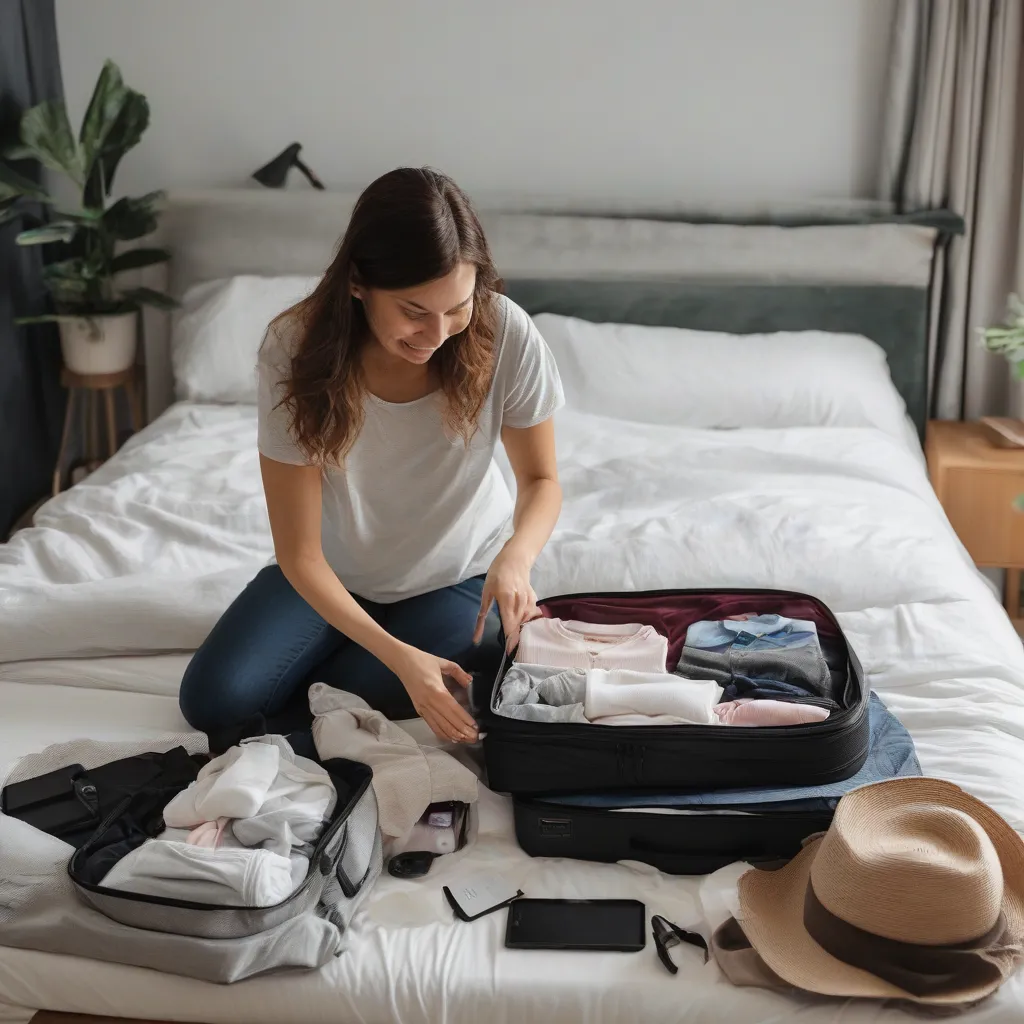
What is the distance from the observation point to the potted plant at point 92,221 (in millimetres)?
2908

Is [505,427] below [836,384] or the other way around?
the other way around

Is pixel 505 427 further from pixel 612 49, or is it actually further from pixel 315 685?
pixel 612 49

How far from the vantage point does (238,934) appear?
125 cm

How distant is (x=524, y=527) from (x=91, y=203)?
1.94m

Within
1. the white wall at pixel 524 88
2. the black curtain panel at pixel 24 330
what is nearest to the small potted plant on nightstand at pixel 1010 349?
the white wall at pixel 524 88

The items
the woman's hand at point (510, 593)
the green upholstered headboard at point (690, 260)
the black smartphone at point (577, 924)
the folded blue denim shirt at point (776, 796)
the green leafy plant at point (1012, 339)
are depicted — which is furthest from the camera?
the green upholstered headboard at point (690, 260)

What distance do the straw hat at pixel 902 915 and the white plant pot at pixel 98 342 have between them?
95.4 inches

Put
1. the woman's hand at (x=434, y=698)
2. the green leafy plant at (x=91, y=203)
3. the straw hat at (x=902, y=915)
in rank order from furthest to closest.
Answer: the green leafy plant at (x=91, y=203)
the woman's hand at (x=434, y=698)
the straw hat at (x=902, y=915)

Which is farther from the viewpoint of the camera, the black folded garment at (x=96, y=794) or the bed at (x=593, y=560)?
the black folded garment at (x=96, y=794)

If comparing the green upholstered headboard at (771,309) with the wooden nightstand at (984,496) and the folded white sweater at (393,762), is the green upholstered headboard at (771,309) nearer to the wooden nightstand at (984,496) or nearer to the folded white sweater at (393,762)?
the wooden nightstand at (984,496)

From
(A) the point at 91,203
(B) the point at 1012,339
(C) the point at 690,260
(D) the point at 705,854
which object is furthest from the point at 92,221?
(D) the point at 705,854

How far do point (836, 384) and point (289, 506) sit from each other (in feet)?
5.20

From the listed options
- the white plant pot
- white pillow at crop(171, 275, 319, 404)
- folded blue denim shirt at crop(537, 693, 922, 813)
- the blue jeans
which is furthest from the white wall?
folded blue denim shirt at crop(537, 693, 922, 813)

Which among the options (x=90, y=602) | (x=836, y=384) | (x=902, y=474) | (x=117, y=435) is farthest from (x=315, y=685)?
(x=117, y=435)
